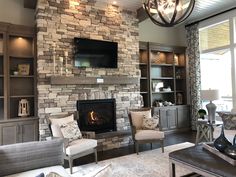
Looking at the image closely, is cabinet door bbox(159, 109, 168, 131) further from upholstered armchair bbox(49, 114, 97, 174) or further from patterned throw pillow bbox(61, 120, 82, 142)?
patterned throw pillow bbox(61, 120, 82, 142)

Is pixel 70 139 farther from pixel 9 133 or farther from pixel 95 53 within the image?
pixel 95 53

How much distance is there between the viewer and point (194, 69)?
6.73m

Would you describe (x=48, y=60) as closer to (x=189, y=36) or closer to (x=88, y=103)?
(x=88, y=103)

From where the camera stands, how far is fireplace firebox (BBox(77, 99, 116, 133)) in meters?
4.93

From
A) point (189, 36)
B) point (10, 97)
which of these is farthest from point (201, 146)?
point (189, 36)

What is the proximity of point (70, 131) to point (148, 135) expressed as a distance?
167cm

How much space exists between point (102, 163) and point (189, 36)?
5093 millimetres

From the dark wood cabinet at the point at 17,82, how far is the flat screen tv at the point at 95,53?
39.1 inches

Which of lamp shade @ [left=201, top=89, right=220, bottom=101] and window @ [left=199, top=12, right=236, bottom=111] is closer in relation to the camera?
lamp shade @ [left=201, top=89, right=220, bottom=101]

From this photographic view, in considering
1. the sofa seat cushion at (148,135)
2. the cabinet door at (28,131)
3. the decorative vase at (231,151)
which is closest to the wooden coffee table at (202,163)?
the decorative vase at (231,151)

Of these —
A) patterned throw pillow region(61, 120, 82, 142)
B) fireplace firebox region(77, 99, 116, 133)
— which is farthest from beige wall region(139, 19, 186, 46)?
patterned throw pillow region(61, 120, 82, 142)

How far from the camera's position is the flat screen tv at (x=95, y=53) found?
4824 mm

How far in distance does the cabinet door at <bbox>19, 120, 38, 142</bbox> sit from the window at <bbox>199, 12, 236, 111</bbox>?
5.13 meters

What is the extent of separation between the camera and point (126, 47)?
5582mm
